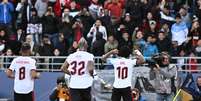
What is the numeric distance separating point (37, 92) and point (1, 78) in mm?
1165

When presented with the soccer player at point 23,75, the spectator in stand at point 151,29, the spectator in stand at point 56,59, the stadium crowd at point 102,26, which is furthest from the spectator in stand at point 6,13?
the soccer player at point 23,75

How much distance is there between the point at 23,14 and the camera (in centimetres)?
2261

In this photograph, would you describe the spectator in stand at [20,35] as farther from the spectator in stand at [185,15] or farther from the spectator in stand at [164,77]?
the spectator in stand at [164,77]

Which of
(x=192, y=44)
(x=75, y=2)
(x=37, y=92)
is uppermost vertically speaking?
(x=75, y=2)

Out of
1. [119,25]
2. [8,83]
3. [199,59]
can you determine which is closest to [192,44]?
[199,59]

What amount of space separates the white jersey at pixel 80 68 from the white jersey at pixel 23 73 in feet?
3.79

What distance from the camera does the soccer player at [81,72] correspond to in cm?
1566

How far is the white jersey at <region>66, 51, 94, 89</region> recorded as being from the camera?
15656 mm

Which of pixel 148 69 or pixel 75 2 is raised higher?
pixel 75 2

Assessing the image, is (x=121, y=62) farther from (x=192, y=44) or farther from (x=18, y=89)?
(x=192, y=44)

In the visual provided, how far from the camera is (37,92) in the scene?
67.5 ft

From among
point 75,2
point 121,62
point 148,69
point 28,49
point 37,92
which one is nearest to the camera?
point 28,49

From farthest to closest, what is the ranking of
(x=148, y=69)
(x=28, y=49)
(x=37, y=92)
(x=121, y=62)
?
(x=37, y=92), (x=148, y=69), (x=121, y=62), (x=28, y=49)

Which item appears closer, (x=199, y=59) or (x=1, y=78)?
(x=199, y=59)
